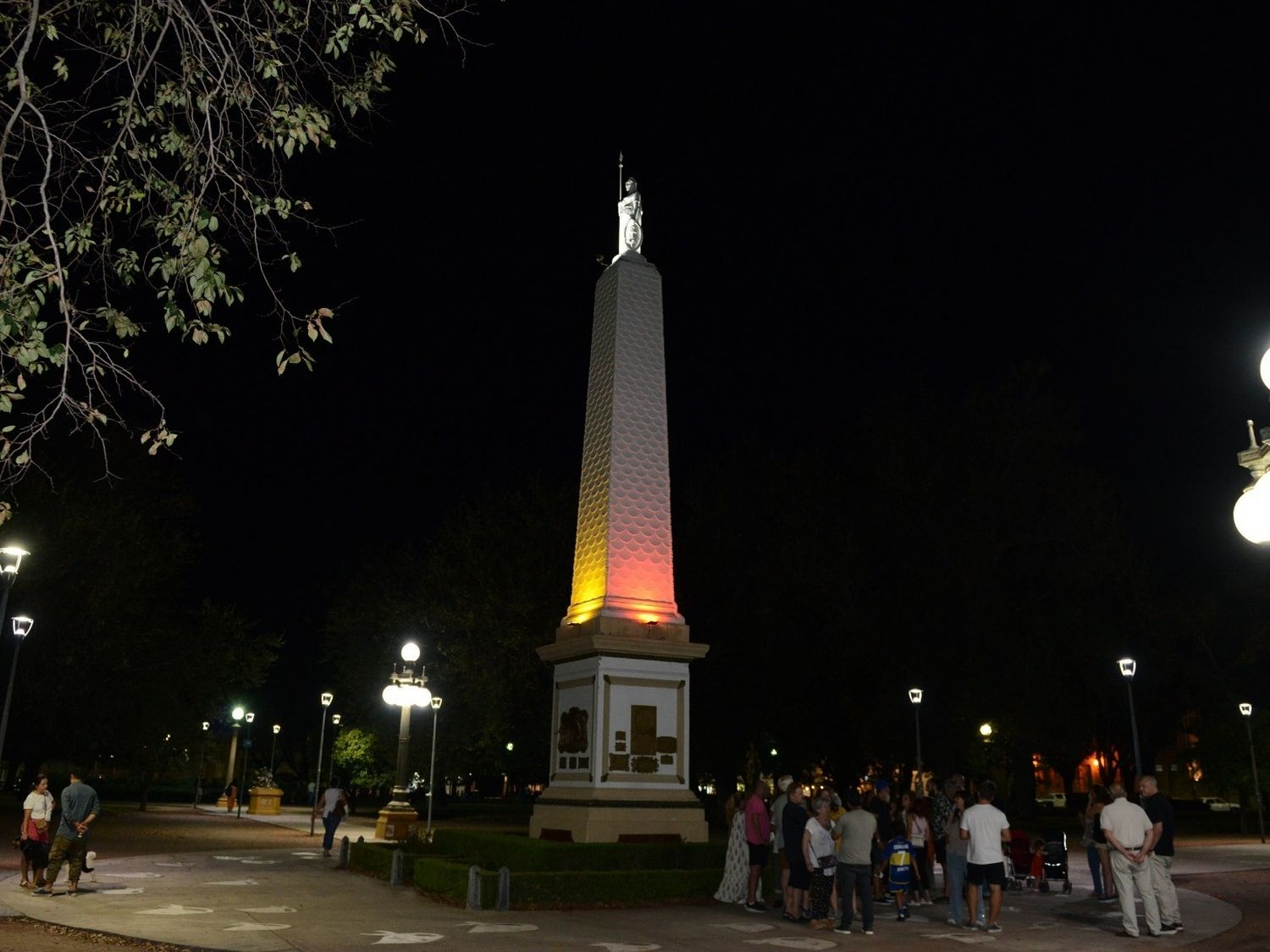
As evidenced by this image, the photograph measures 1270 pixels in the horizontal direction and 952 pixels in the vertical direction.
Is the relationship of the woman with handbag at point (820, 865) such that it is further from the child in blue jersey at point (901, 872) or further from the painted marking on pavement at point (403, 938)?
the painted marking on pavement at point (403, 938)

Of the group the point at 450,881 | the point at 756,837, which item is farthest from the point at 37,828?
the point at 756,837

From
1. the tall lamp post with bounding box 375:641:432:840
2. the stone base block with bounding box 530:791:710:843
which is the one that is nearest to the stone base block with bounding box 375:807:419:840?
the tall lamp post with bounding box 375:641:432:840

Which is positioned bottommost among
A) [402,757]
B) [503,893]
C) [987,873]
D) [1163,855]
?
[503,893]

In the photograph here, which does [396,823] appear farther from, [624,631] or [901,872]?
[901,872]

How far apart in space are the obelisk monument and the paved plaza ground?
9.84 ft

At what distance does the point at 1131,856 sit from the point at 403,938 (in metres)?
8.82

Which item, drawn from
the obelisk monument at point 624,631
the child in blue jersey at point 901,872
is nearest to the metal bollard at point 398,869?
the obelisk monument at point 624,631

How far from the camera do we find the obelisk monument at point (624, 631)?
19.0 meters

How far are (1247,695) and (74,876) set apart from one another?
45.7 metres

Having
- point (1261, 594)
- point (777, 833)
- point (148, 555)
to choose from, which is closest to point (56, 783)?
point (148, 555)

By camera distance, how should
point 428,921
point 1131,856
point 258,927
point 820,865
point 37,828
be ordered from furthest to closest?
point 37,828 < point 820,865 < point 428,921 < point 258,927 < point 1131,856

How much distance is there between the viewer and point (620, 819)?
18562 mm

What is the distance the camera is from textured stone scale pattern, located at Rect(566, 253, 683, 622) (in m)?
20.3

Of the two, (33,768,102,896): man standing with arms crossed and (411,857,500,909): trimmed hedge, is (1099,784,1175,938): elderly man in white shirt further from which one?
(33,768,102,896): man standing with arms crossed
